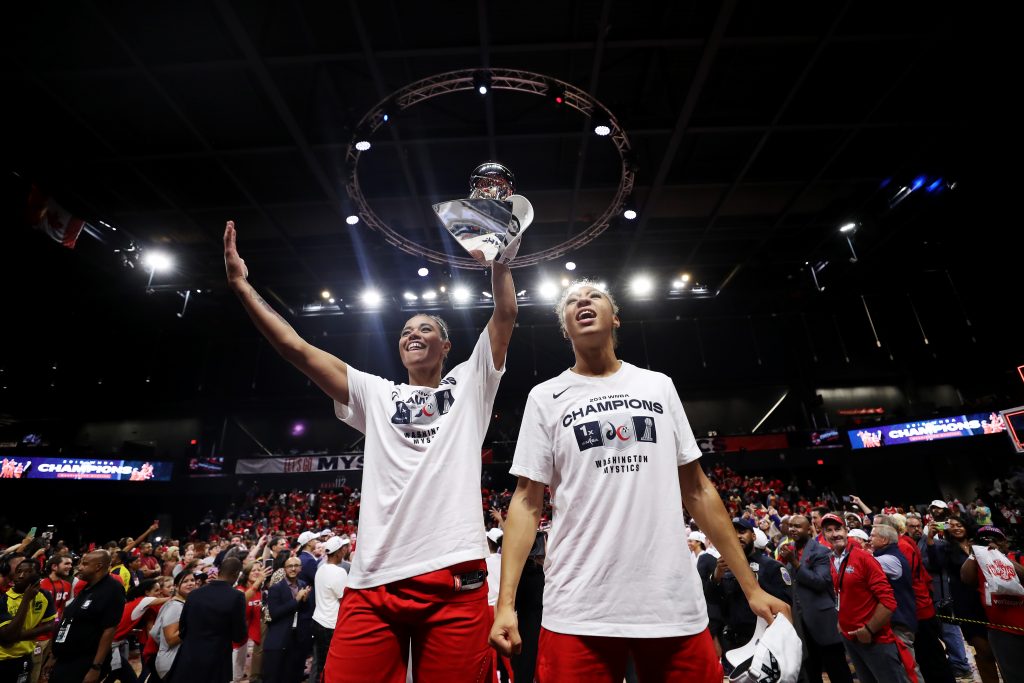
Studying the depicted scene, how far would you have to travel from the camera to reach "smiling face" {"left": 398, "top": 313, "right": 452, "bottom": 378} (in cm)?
217

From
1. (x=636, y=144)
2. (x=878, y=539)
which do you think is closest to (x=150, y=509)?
(x=636, y=144)

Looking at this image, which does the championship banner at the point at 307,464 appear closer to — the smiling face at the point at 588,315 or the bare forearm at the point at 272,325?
the bare forearm at the point at 272,325

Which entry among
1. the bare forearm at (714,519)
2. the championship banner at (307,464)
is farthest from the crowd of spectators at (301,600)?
the championship banner at (307,464)

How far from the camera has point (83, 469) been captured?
1434cm

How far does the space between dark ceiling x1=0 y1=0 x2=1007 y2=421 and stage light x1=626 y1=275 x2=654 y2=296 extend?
0.35 meters

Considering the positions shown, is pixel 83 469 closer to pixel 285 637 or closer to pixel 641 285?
pixel 285 637

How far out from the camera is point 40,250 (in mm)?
10859

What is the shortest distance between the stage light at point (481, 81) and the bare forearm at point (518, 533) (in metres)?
7.05

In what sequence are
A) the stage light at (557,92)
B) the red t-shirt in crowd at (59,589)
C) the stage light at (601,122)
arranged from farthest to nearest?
1. the stage light at (601,122)
2. the stage light at (557,92)
3. the red t-shirt in crowd at (59,589)

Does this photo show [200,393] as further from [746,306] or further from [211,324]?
[746,306]

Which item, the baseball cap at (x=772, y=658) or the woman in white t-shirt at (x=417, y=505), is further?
the woman in white t-shirt at (x=417, y=505)

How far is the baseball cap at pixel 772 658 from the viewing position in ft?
3.97

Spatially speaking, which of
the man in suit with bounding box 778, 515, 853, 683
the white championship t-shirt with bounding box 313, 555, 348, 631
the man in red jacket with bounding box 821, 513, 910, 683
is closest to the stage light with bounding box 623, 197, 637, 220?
the man in suit with bounding box 778, 515, 853, 683

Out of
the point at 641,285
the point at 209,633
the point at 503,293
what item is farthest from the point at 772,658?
the point at 641,285
